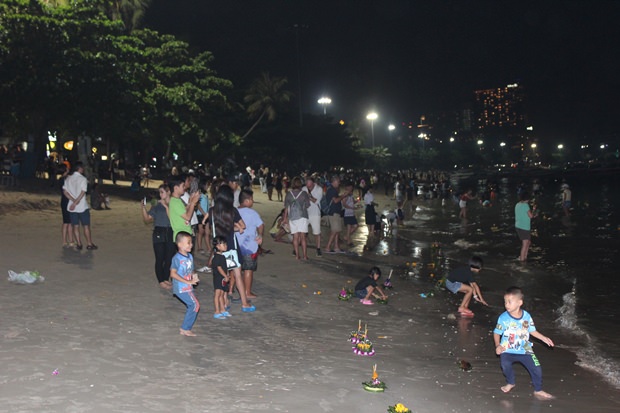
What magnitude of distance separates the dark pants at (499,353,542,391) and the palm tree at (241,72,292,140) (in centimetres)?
6064

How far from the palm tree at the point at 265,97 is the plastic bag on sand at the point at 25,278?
2231 inches

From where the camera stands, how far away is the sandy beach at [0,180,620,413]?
591 centimetres

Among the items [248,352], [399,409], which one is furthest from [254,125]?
[399,409]

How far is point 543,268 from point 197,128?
28763 mm

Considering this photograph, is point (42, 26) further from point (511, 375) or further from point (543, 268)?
point (511, 375)

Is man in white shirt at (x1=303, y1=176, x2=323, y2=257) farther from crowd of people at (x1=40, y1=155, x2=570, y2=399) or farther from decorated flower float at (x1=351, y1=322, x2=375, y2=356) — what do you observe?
decorated flower float at (x1=351, y1=322, x2=375, y2=356)

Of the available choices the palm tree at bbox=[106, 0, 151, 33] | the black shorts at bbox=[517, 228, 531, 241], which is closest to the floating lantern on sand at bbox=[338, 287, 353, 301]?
the black shorts at bbox=[517, 228, 531, 241]

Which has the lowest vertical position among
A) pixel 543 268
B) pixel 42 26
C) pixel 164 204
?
pixel 543 268

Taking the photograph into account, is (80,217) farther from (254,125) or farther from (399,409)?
(254,125)

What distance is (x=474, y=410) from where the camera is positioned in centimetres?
614

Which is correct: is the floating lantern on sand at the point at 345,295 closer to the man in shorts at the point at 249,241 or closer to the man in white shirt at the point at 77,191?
the man in shorts at the point at 249,241

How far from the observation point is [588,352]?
8.56 meters

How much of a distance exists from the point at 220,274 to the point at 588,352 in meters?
5.17

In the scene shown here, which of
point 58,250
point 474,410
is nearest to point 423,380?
point 474,410
